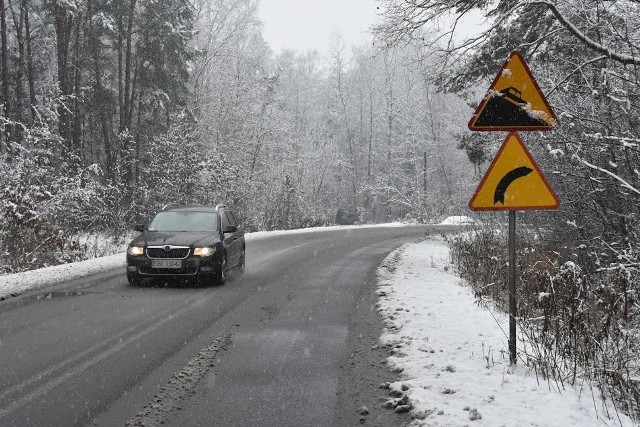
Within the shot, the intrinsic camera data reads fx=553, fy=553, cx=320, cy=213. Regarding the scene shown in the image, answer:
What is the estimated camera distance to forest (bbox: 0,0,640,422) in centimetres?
791

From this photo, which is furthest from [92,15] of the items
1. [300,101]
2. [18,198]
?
[300,101]

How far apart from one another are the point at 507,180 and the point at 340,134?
2195 inches

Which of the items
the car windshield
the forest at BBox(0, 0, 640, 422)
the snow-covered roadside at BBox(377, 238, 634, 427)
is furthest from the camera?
the car windshield

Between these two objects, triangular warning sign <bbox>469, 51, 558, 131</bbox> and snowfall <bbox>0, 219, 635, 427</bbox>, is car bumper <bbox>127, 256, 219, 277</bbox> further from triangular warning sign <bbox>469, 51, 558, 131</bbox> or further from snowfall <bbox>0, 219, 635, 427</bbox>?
triangular warning sign <bbox>469, 51, 558, 131</bbox>

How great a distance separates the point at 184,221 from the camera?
11.9m

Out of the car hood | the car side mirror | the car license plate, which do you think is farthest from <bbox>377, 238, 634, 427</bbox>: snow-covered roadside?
the car side mirror

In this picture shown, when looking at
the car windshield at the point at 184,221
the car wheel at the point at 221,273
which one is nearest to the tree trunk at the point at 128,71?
the car windshield at the point at 184,221

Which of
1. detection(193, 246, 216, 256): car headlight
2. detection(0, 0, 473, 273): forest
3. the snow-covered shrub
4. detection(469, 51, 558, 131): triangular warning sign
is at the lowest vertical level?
the snow-covered shrub

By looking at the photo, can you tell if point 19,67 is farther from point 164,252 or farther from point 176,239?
point 164,252

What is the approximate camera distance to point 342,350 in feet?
20.4

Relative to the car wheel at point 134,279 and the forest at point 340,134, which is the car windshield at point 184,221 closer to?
the car wheel at point 134,279

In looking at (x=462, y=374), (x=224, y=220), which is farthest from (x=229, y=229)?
(x=462, y=374)

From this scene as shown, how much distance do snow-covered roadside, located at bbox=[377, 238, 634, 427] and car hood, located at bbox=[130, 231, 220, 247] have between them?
3982 millimetres

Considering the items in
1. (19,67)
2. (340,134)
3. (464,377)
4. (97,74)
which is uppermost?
(340,134)
